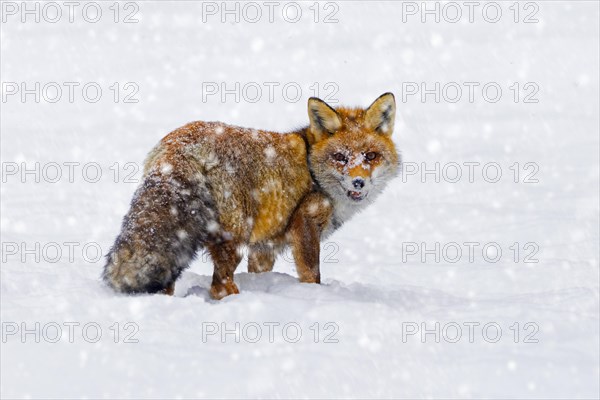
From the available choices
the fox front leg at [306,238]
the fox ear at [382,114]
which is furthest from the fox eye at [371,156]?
the fox front leg at [306,238]

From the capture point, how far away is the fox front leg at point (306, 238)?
7895 mm

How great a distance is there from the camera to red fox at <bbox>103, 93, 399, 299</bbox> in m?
6.62

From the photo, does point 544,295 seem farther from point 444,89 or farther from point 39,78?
point 39,78

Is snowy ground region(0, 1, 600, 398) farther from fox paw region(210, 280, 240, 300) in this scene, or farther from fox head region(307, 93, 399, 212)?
fox head region(307, 93, 399, 212)

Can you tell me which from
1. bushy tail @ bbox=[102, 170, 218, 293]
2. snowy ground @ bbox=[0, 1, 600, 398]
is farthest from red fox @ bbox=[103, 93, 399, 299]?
snowy ground @ bbox=[0, 1, 600, 398]

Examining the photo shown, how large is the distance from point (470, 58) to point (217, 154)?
17889 mm

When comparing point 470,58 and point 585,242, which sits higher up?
point 470,58

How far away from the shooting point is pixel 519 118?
68.0 feet

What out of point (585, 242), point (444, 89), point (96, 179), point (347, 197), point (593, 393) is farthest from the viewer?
point (444, 89)

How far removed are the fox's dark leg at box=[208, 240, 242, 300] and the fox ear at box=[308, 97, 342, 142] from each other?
1.85m

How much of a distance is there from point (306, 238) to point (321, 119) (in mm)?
1422

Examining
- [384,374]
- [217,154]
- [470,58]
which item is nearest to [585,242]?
[217,154]

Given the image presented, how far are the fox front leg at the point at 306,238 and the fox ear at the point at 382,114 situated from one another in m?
1.22

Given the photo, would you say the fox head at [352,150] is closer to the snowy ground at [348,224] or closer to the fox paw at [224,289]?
the snowy ground at [348,224]
